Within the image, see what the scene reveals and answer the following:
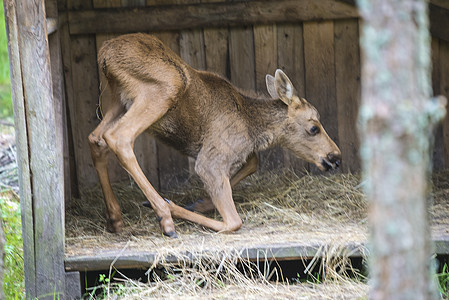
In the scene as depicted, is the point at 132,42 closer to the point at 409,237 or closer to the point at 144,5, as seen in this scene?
the point at 144,5

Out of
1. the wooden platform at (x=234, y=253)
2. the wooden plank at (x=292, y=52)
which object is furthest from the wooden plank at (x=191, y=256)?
the wooden plank at (x=292, y=52)

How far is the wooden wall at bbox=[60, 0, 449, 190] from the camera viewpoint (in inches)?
272

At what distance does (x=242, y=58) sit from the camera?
7.18 m

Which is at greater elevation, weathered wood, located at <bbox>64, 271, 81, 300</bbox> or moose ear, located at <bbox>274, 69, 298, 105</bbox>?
moose ear, located at <bbox>274, 69, 298, 105</bbox>

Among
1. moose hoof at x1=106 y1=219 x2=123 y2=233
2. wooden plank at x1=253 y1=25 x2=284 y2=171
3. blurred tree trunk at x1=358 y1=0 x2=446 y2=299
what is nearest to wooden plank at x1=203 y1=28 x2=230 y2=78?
wooden plank at x1=253 y1=25 x2=284 y2=171

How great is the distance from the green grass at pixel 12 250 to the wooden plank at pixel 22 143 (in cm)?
26

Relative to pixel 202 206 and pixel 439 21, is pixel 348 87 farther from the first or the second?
pixel 202 206

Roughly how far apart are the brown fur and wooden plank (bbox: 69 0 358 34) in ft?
2.88

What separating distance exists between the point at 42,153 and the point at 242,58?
3.16 meters

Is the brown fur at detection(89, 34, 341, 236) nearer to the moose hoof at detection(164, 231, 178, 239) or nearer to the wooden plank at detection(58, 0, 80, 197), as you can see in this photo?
the moose hoof at detection(164, 231, 178, 239)

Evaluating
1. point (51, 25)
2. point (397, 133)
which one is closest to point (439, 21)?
point (51, 25)

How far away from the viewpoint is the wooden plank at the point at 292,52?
7117mm

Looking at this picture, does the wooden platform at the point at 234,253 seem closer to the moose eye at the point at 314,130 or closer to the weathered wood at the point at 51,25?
the moose eye at the point at 314,130

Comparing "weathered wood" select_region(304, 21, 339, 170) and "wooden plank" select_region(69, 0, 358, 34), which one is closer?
"wooden plank" select_region(69, 0, 358, 34)
